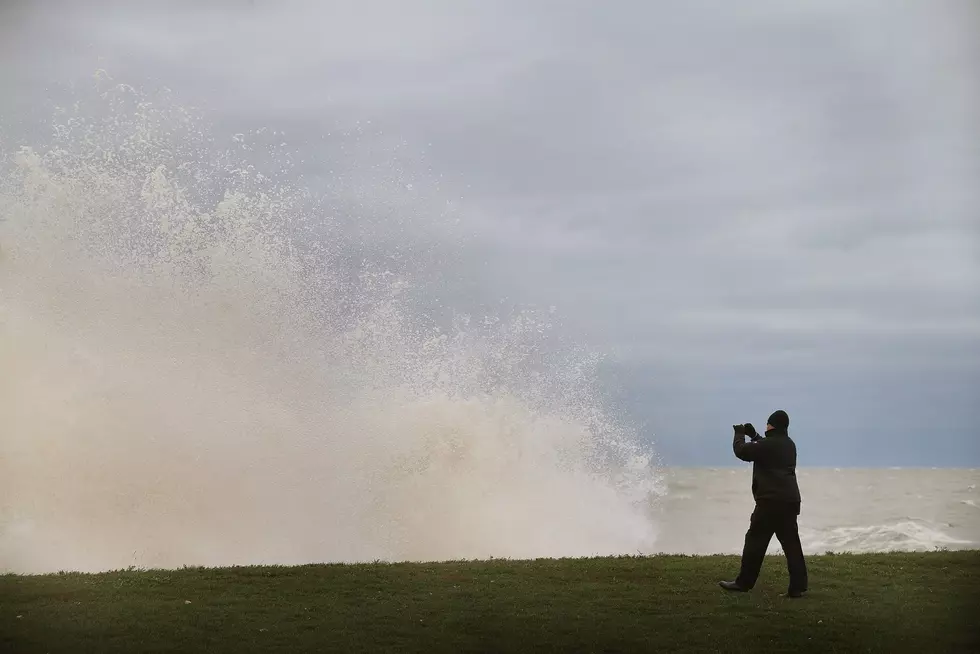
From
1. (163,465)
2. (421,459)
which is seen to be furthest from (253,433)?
(421,459)

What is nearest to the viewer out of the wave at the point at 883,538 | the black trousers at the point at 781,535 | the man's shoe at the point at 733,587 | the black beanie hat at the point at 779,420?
the black trousers at the point at 781,535

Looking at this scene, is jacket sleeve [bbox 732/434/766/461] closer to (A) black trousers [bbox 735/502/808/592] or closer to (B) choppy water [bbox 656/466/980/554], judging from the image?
(A) black trousers [bbox 735/502/808/592]

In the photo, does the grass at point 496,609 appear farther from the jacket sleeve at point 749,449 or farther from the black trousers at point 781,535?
the jacket sleeve at point 749,449

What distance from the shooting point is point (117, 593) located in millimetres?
14508

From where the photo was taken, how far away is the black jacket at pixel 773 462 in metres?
14.1

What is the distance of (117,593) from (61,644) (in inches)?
110

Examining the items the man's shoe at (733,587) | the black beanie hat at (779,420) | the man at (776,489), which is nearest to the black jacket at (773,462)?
the man at (776,489)

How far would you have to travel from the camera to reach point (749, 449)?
46.4 ft

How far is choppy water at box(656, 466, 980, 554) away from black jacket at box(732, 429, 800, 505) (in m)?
27.3

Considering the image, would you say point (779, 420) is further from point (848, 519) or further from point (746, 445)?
point (848, 519)

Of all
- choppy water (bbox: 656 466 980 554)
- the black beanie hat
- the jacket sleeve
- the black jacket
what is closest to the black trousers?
the black jacket

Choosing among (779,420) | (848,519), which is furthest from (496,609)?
(848,519)

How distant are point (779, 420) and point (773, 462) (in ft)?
2.00

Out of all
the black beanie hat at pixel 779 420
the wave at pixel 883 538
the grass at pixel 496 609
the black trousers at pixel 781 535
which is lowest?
the grass at pixel 496 609
